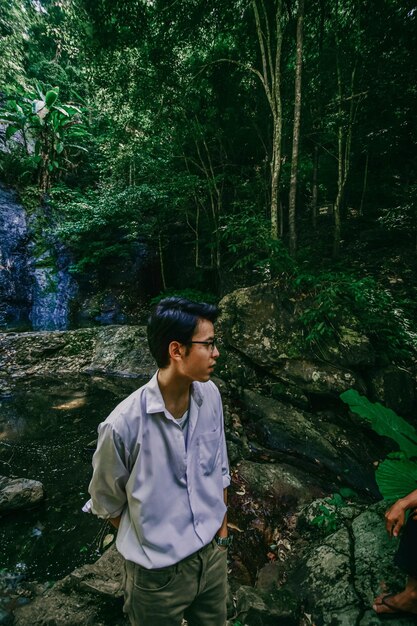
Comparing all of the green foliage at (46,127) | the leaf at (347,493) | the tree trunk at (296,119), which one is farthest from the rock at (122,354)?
the green foliage at (46,127)

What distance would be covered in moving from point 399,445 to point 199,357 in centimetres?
204

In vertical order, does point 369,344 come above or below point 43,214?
below

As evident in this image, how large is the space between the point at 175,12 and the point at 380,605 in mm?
10558

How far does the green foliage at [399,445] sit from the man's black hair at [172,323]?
1.64 meters

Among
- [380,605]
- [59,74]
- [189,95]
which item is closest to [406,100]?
[189,95]

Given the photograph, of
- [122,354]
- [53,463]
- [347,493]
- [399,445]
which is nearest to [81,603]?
[53,463]

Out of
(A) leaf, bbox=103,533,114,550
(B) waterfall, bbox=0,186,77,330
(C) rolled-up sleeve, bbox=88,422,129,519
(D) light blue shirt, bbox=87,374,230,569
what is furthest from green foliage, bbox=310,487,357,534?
(B) waterfall, bbox=0,186,77,330

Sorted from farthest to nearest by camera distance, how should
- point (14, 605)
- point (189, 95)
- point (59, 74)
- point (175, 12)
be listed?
point (59, 74) < point (189, 95) < point (175, 12) < point (14, 605)

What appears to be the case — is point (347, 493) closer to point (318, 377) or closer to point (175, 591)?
point (318, 377)

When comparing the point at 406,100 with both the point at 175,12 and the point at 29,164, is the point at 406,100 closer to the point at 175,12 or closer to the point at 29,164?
the point at 175,12

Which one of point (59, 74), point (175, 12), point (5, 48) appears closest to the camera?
point (175, 12)

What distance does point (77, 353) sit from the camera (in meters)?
8.43

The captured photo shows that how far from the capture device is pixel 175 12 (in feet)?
23.4

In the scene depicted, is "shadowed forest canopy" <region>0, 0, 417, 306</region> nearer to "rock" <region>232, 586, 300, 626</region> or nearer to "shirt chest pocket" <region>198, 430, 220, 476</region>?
"shirt chest pocket" <region>198, 430, 220, 476</region>
